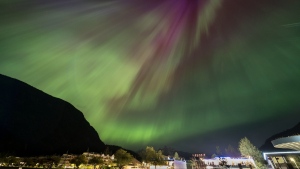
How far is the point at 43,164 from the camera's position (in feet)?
484

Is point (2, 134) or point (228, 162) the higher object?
point (2, 134)

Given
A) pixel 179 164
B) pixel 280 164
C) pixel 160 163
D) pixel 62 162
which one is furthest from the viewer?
pixel 62 162

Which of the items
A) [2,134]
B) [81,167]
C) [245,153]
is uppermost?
[2,134]

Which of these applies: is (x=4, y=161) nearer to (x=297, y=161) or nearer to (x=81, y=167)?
(x=81, y=167)

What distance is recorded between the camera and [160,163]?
447ft

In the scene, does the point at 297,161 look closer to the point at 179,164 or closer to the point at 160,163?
the point at 179,164

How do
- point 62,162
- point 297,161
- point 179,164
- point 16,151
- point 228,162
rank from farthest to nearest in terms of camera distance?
point 16,151
point 62,162
point 228,162
point 179,164
point 297,161

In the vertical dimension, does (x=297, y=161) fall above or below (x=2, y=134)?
below

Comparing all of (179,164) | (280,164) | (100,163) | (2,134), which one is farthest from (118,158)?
(2,134)

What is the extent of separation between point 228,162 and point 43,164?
137681mm

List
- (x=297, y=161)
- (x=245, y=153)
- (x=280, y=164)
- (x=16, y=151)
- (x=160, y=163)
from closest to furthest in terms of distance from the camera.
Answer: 1. (x=297, y=161)
2. (x=280, y=164)
3. (x=245, y=153)
4. (x=160, y=163)
5. (x=16, y=151)

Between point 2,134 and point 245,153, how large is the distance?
232530 millimetres

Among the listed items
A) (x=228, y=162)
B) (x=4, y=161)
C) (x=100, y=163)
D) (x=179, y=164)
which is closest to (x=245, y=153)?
(x=228, y=162)

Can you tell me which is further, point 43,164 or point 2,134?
point 2,134
